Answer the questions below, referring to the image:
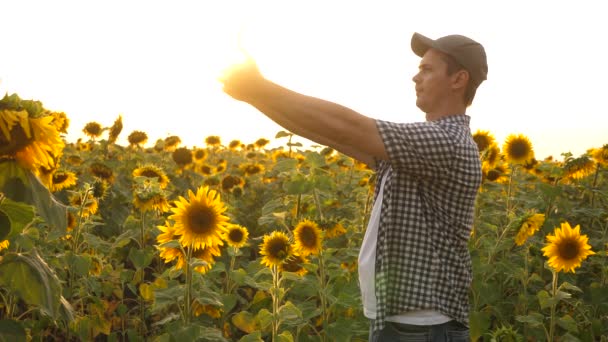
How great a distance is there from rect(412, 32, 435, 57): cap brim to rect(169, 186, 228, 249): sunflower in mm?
1326

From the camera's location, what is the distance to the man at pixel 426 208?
2.35 metres

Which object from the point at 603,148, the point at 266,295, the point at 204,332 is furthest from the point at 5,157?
the point at 603,148

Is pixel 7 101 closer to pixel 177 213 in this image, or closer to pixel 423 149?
→ pixel 423 149

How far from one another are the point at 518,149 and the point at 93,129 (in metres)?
5.95

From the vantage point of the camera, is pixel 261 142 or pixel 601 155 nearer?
pixel 601 155

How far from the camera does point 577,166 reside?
6328mm

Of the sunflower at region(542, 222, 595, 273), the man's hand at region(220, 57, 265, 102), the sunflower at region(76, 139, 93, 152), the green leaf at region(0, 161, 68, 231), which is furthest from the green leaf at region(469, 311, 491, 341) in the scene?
the sunflower at region(76, 139, 93, 152)

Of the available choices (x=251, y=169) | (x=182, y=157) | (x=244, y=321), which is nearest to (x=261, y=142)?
(x=251, y=169)

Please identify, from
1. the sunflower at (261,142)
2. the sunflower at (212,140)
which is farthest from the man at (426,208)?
the sunflower at (261,142)

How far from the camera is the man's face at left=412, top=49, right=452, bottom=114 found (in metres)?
2.76

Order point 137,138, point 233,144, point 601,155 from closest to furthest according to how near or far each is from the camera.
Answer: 1. point 601,155
2. point 137,138
3. point 233,144

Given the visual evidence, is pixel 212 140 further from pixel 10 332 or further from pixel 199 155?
pixel 10 332

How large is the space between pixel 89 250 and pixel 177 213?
2003 millimetres

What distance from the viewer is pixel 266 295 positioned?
15.6 ft
